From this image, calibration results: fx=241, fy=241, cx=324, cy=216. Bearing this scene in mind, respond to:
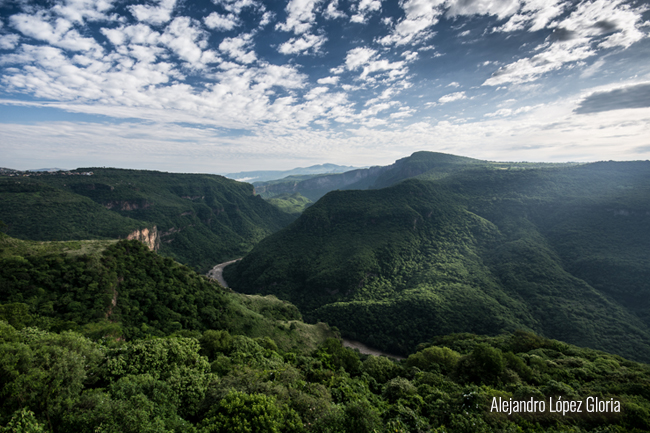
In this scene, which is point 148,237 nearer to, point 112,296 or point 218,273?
point 218,273

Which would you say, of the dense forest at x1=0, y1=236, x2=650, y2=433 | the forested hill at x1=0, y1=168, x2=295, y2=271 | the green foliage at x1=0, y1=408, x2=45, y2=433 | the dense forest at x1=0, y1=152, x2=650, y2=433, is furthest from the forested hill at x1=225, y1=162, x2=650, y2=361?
the green foliage at x1=0, y1=408, x2=45, y2=433

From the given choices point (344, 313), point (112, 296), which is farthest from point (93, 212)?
point (344, 313)

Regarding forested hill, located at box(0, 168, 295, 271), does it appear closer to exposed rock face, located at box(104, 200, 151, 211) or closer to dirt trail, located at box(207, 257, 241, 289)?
exposed rock face, located at box(104, 200, 151, 211)

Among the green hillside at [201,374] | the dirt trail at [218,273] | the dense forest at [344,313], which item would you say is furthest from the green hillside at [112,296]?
the dirt trail at [218,273]

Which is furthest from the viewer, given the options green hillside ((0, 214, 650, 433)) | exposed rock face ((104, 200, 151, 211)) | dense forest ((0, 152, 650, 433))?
exposed rock face ((104, 200, 151, 211))

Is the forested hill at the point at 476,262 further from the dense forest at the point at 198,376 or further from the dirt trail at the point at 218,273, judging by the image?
the dense forest at the point at 198,376

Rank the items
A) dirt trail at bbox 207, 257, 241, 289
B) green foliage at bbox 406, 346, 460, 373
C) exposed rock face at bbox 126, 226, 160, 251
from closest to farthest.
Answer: green foliage at bbox 406, 346, 460, 373 < exposed rock face at bbox 126, 226, 160, 251 < dirt trail at bbox 207, 257, 241, 289

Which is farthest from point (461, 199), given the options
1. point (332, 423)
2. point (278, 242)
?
point (332, 423)
